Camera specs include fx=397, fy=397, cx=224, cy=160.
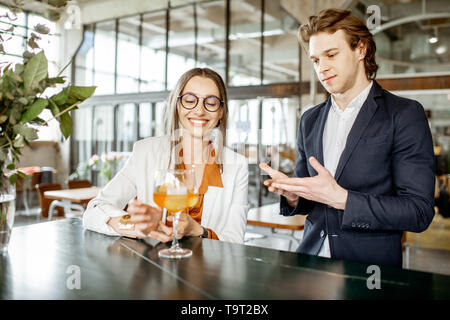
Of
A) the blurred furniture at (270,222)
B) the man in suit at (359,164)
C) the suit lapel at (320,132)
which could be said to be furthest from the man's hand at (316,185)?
the blurred furniture at (270,222)

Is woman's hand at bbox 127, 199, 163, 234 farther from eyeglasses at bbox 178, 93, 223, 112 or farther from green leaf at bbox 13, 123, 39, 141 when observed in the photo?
eyeglasses at bbox 178, 93, 223, 112

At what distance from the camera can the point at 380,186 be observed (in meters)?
1.50

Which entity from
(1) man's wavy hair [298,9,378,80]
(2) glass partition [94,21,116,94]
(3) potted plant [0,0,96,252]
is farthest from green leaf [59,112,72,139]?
(2) glass partition [94,21,116,94]

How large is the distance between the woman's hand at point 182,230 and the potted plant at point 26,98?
1.36 ft

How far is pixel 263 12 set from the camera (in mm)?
7410

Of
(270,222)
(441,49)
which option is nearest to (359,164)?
(270,222)

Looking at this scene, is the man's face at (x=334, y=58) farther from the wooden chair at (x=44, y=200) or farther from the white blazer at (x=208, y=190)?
the wooden chair at (x=44, y=200)

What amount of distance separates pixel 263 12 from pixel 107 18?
14.3ft

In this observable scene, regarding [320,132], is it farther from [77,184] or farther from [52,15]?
A: [77,184]

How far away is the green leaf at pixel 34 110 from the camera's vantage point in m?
1.00

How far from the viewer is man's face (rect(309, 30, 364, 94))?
60.4 inches

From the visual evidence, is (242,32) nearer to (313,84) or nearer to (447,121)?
(313,84)

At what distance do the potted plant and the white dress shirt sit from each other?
1.03 metres

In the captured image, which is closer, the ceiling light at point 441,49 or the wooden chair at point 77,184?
the ceiling light at point 441,49
